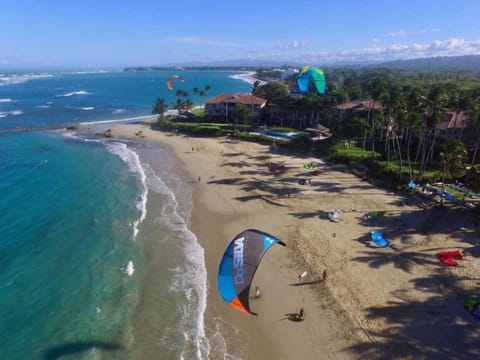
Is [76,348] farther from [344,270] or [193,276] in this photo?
[344,270]

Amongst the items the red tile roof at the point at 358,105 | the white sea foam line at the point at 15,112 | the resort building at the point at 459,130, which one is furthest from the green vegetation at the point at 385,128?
the white sea foam line at the point at 15,112

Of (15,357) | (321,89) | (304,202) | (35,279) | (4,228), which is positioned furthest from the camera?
(321,89)

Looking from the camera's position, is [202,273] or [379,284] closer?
[379,284]

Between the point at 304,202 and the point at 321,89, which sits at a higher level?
the point at 321,89

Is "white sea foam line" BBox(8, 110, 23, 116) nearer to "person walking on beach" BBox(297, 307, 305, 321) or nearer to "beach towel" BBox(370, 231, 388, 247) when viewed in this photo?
"beach towel" BBox(370, 231, 388, 247)

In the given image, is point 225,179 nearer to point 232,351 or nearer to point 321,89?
point 321,89

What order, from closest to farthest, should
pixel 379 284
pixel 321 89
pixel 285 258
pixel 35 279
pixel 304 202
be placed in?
pixel 379 284 → pixel 35 279 → pixel 285 258 → pixel 304 202 → pixel 321 89

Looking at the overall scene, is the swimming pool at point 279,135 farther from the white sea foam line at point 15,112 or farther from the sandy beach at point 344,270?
the white sea foam line at point 15,112

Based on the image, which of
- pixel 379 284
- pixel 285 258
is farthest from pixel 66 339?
pixel 379 284
